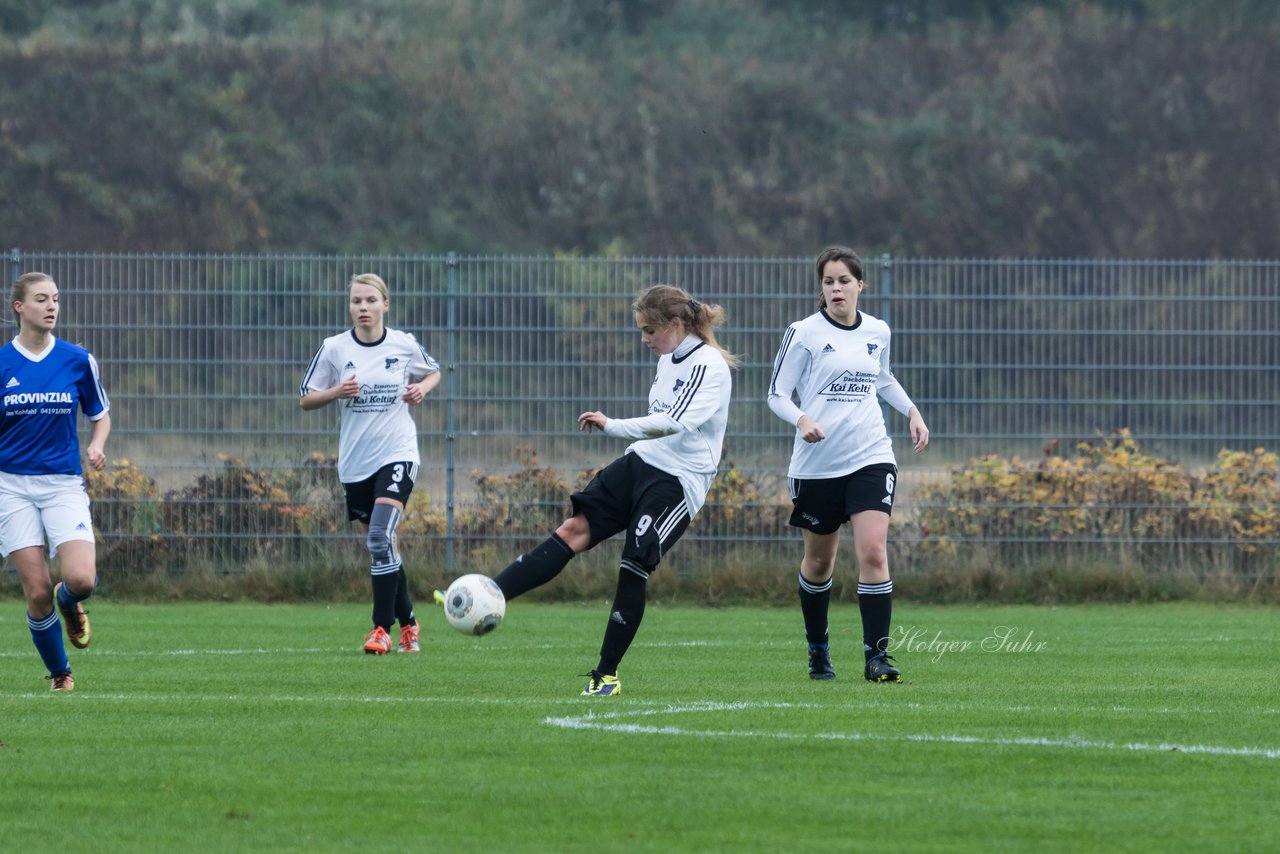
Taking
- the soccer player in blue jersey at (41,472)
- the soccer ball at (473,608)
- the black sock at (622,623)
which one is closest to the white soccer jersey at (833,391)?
the black sock at (622,623)

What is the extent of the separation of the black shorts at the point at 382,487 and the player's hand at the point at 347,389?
455mm

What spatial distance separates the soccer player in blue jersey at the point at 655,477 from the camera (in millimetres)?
8727

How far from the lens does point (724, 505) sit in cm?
1588

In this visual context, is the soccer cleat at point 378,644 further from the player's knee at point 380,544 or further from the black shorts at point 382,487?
the black shorts at point 382,487

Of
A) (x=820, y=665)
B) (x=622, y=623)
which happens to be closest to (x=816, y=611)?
(x=820, y=665)

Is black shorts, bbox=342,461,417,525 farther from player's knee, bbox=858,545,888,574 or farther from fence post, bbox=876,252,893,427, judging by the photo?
fence post, bbox=876,252,893,427

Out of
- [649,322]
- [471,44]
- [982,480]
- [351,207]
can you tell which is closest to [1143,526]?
[982,480]

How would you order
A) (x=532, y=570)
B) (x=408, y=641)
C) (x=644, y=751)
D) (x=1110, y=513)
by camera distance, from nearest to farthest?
(x=644, y=751), (x=532, y=570), (x=408, y=641), (x=1110, y=513)

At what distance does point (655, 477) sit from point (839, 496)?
1.08 meters

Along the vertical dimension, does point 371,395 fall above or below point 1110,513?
above

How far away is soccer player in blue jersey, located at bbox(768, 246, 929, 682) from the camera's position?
9414 mm

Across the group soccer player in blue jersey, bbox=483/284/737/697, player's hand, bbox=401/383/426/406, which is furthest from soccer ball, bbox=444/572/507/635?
player's hand, bbox=401/383/426/406

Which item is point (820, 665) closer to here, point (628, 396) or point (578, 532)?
point (578, 532)

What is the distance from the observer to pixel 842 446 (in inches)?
373
